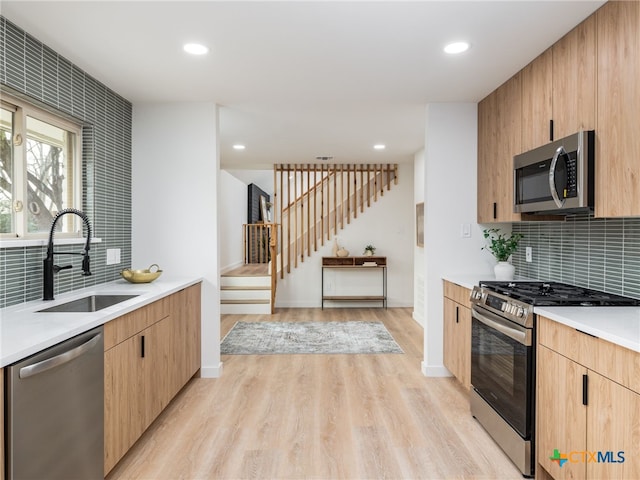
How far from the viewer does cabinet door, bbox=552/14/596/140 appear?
2164mm

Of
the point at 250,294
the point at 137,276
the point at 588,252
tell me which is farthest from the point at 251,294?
the point at 588,252

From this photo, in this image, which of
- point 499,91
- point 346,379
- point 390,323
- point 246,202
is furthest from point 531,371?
point 246,202

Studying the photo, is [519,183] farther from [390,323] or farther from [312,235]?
[312,235]

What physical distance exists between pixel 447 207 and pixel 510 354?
1682 millimetres

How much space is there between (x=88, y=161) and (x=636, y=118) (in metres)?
3.34

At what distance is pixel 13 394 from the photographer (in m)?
1.40

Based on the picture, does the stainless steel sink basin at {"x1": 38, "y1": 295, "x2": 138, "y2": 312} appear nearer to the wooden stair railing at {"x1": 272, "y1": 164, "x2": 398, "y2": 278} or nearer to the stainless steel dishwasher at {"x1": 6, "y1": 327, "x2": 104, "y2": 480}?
the stainless steel dishwasher at {"x1": 6, "y1": 327, "x2": 104, "y2": 480}

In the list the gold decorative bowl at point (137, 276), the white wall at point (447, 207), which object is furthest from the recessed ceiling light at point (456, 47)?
the gold decorative bowl at point (137, 276)

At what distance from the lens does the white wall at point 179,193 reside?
12.0ft

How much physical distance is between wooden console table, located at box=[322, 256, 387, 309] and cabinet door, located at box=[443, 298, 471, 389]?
3.20 meters

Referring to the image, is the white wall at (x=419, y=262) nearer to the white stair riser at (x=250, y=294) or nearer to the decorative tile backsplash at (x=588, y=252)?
the white stair riser at (x=250, y=294)

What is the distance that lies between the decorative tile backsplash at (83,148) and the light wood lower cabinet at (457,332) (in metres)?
2.75

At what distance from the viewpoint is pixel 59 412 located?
1657 mm

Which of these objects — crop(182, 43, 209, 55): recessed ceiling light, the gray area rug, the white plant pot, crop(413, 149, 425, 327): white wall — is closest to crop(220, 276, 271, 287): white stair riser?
the gray area rug
